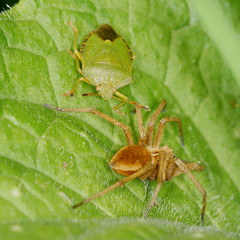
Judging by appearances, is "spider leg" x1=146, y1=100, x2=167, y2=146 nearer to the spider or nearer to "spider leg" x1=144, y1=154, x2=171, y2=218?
the spider

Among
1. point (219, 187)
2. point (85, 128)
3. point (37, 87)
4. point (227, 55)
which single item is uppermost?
point (227, 55)

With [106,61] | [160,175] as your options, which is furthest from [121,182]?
[106,61]

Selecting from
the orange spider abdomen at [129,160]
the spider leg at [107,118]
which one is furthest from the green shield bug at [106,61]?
the orange spider abdomen at [129,160]

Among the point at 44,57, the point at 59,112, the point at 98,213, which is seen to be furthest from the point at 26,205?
the point at 44,57

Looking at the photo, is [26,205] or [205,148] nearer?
[26,205]

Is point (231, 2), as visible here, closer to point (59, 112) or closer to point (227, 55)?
point (227, 55)

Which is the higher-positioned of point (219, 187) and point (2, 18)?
point (2, 18)

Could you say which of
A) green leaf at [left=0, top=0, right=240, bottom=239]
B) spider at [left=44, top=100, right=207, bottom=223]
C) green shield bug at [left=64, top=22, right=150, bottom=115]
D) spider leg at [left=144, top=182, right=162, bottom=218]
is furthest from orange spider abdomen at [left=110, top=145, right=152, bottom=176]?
green shield bug at [left=64, top=22, right=150, bottom=115]
